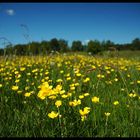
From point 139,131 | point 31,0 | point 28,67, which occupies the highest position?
point 31,0

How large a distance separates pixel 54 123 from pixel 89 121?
327 millimetres

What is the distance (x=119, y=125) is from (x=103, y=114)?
36 centimetres

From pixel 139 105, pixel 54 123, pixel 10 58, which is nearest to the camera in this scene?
pixel 54 123

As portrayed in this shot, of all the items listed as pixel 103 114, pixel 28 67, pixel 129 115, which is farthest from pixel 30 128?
pixel 28 67

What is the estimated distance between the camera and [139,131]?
7.20 ft

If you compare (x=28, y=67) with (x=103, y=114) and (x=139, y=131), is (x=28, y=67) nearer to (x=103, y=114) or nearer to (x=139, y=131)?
(x=103, y=114)

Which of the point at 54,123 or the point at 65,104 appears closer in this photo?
the point at 54,123

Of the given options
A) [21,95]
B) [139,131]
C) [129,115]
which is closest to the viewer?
[139,131]

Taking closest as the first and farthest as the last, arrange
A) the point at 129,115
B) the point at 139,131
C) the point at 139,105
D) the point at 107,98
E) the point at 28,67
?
the point at 139,131 < the point at 129,115 < the point at 139,105 < the point at 107,98 < the point at 28,67

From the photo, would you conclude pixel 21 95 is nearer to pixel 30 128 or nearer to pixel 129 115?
pixel 30 128

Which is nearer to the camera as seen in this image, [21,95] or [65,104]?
[65,104]

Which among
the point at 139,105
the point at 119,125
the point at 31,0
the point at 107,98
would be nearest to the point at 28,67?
the point at 31,0

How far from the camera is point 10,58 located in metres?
6.54

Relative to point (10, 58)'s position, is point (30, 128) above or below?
below
